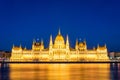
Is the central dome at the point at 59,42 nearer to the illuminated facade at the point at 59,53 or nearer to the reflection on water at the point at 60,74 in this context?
the illuminated facade at the point at 59,53

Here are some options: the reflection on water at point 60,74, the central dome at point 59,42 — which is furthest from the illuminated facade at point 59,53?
the reflection on water at point 60,74

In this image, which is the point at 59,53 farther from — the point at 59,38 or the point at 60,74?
the point at 60,74

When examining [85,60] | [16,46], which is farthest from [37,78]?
[16,46]

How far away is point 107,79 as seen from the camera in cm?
4850

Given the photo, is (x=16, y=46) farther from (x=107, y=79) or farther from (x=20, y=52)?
(x=107, y=79)

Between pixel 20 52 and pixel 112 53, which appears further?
pixel 112 53

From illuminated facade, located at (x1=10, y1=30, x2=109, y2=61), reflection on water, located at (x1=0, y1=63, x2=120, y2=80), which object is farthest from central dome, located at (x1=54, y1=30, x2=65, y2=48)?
reflection on water, located at (x1=0, y1=63, x2=120, y2=80)

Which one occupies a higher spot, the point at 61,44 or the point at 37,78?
the point at 61,44

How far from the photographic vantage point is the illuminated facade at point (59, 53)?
458ft

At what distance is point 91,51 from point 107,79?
92389mm

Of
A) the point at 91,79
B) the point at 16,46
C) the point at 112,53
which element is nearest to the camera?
the point at 91,79

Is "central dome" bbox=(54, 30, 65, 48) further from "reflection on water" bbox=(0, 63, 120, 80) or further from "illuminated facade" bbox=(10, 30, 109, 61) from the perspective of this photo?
"reflection on water" bbox=(0, 63, 120, 80)

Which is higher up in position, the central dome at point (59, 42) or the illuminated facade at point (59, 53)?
the central dome at point (59, 42)

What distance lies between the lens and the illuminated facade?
458 ft
